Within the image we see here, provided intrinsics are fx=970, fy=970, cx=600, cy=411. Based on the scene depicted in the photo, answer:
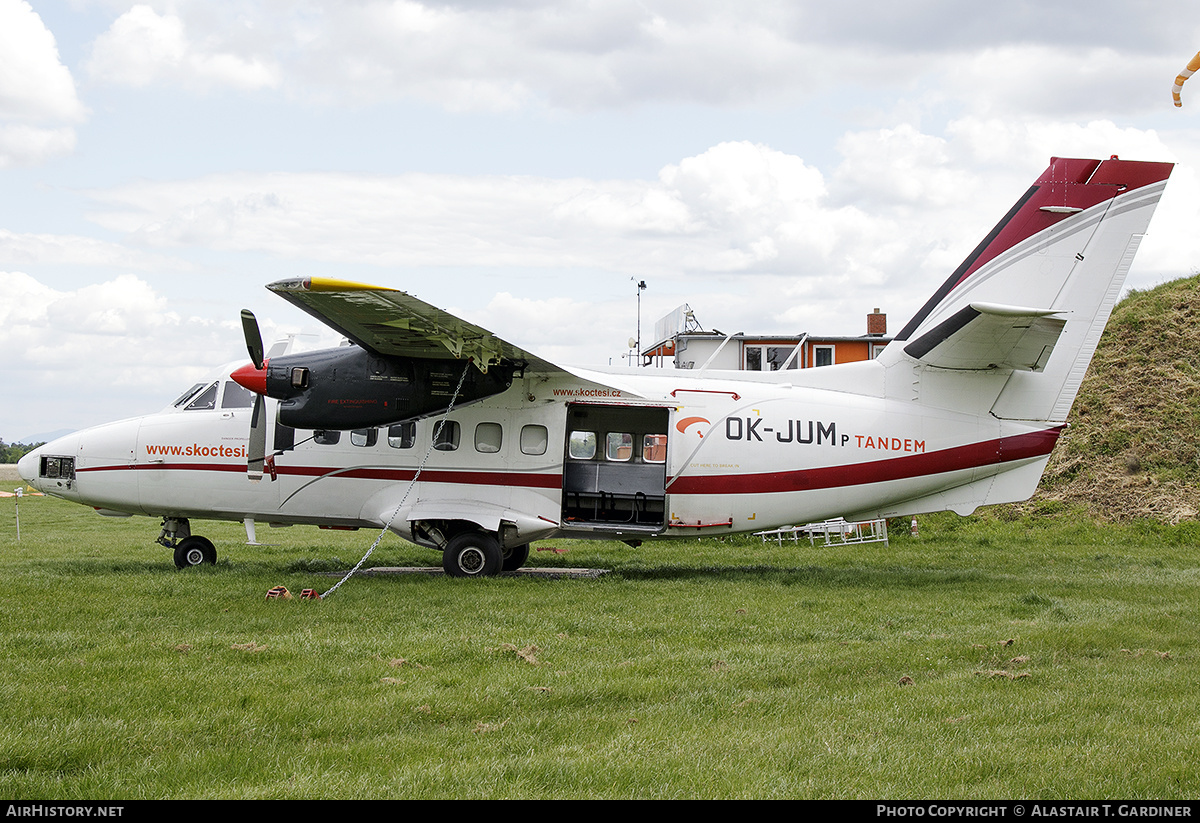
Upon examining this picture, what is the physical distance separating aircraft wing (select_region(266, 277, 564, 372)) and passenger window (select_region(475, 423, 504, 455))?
1040mm

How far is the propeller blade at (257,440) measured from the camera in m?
15.5

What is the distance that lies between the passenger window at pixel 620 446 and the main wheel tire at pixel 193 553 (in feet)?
22.6

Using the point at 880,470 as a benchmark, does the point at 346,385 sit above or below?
above

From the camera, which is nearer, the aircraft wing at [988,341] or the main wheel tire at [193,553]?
the aircraft wing at [988,341]

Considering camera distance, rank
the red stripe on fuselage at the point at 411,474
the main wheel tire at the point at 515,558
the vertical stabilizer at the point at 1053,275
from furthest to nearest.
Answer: the main wheel tire at the point at 515,558, the red stripe on fuselage at the point at 411,474, the vertical stabilizer at the point at 1053,275

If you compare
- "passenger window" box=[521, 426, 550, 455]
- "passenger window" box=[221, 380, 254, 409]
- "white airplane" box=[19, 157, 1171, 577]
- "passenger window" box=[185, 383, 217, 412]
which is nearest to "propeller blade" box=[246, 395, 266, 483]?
"white airplane" box=[19, 157, 1171, 577]

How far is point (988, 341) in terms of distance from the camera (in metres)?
14.7

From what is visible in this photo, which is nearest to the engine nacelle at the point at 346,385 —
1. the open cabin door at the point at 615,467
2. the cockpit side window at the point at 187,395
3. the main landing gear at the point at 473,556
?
the cockpit side window at the point at 187,395

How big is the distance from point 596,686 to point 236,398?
10.1 meters

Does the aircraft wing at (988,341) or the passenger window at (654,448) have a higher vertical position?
the aircraft wing at (988,341)

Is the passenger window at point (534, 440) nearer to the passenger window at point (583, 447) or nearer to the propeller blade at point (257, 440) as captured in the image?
the passenger window at point (583, 447)

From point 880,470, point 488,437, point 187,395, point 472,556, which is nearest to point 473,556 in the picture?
point 472,556

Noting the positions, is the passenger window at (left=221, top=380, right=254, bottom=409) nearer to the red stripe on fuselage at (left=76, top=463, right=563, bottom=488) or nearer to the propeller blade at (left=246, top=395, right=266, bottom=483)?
the propeller blade at (left=246, top=395, right=266, bottom=483)

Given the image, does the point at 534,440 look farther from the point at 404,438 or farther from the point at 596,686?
the point at 596,686
